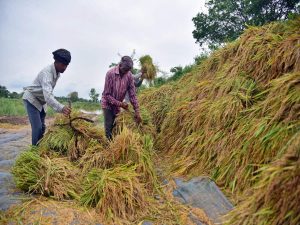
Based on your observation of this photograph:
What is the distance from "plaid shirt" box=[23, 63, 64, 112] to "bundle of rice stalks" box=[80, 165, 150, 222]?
1206mm

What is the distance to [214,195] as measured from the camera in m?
3.21

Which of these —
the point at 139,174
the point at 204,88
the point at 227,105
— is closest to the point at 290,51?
the point at 227,105

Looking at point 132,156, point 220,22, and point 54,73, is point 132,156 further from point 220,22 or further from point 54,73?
point 220,22

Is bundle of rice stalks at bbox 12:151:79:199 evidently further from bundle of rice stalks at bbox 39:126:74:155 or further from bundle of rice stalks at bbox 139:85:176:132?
bundle of rice stalks at bbox 139:85:176:132

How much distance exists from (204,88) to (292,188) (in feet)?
10.4

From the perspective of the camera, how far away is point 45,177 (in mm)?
3320

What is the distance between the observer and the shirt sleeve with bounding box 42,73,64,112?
369cm

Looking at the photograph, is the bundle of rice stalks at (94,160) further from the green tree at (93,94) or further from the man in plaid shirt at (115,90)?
the green tree at (93,94)

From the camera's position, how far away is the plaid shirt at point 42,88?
3812 millimetres

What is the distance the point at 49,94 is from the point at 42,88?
0.41 feet

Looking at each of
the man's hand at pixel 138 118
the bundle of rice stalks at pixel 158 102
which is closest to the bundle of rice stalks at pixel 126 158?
the man's hand at pixel 138 118

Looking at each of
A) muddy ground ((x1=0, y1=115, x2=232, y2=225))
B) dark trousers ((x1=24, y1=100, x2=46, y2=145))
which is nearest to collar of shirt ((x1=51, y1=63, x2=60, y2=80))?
dark trousers ((x1=24, y1=100, x2=46, y2=145))

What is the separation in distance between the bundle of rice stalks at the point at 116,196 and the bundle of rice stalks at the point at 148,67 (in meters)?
4.24

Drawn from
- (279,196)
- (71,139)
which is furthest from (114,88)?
(279,196)
